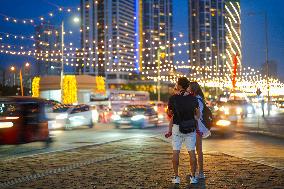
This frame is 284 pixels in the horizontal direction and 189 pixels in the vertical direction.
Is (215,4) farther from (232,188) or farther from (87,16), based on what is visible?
(232,188)

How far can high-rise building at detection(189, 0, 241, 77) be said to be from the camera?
116000 mm

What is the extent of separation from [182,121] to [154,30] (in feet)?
388

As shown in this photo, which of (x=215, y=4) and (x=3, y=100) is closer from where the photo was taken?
(x=3, y=100)

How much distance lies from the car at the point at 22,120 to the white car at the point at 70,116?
1119 centimetres

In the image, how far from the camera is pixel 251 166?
11633 mm

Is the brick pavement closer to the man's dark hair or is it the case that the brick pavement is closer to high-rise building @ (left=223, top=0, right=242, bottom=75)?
the man's dark hair

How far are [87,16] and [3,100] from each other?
92958 mm

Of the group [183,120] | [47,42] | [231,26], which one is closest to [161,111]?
[47,42]

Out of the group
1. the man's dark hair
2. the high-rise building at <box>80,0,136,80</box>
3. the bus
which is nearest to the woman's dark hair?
the man's dark hair

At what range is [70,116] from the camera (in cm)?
3033

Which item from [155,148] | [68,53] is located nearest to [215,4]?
[68,53]

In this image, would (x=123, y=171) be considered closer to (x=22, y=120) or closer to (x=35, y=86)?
(x=22, y=120)

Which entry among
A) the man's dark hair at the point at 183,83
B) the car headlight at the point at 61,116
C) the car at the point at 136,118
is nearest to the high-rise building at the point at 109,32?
the car at the point at 136,118

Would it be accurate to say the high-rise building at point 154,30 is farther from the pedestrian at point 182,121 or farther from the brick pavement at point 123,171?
the pedestrian at point 182,121
